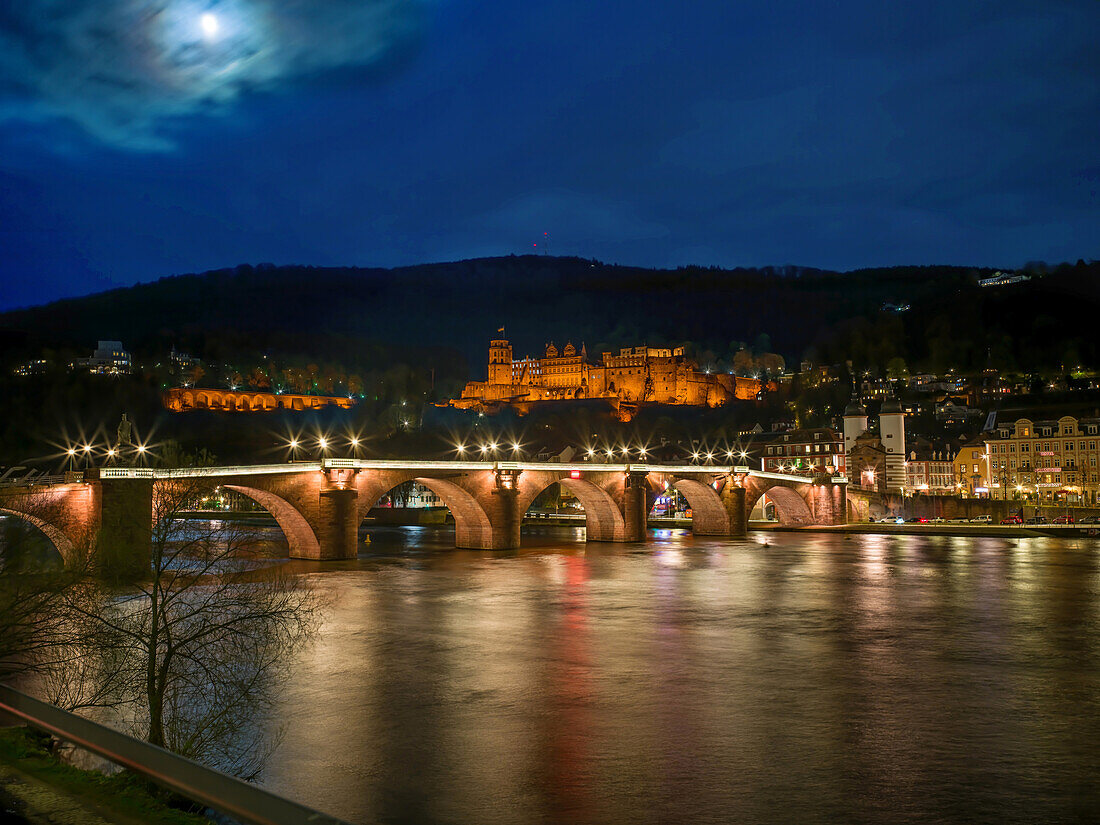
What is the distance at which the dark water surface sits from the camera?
12891mm

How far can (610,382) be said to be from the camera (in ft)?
555

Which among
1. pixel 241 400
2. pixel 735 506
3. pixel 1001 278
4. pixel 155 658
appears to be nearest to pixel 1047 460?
pixel 735 506

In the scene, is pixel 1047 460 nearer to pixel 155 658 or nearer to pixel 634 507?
pixel 634 507

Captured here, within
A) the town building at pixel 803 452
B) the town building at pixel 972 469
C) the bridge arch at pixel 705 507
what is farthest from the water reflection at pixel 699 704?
the town building at pixel 803 452

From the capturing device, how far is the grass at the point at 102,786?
8.00 metres

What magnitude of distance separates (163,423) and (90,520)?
90.2 metres

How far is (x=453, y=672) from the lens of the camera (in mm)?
21000

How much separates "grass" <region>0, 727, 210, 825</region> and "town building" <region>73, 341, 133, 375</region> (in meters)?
133

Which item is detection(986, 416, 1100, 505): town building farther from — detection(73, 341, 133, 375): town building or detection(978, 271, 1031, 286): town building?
detection(73, 341, 133, 375): town building

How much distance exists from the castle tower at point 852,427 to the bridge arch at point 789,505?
1272cm

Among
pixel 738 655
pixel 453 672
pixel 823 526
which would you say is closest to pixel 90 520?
pixel 453 672

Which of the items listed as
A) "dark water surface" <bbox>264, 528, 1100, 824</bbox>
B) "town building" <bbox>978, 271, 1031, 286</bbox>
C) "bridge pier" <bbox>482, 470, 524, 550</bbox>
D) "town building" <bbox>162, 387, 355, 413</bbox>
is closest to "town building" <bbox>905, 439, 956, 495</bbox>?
"bridge pier" <bbox>482, 470, 524, 550</bbox>

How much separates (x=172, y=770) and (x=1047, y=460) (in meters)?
86.4

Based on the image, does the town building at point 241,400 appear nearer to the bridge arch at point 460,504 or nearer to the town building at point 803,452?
the town building at point 803,452
